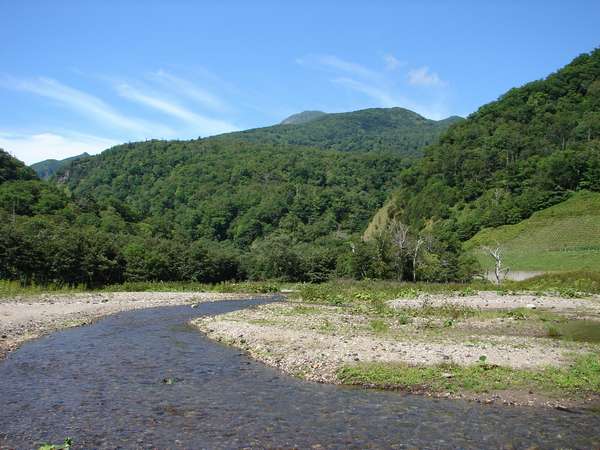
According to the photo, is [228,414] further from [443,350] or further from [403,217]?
[403,217]

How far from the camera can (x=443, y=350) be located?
22.0 metres

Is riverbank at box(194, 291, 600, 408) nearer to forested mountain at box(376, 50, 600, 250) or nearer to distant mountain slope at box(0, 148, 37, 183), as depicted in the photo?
forested mountain at box(376, 50, 600, 250)

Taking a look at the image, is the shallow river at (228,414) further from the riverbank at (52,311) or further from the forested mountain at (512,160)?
the forested mountain at (512,160)

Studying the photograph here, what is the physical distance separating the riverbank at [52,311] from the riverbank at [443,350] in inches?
407

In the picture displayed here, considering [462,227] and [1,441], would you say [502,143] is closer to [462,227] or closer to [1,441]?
[462,227]

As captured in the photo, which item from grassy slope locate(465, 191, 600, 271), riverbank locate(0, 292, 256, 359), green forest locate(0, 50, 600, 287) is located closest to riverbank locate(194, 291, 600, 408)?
riverbank locate(0, 292, 256, 359)

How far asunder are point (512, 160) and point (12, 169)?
142502 mm

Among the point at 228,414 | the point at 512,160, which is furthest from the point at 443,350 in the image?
the point at 512,160

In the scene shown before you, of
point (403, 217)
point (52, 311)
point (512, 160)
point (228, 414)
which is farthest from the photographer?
point (403, 217)

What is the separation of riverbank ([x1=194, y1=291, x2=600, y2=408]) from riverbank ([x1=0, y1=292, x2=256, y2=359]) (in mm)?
10347

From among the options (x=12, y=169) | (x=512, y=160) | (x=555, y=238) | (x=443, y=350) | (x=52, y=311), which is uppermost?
(x=512, y=160)

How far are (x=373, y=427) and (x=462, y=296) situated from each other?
43.3 metres

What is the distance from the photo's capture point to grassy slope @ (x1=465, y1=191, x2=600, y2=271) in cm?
8044

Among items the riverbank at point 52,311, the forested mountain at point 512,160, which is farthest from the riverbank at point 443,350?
the forested mountain at point 512,160
